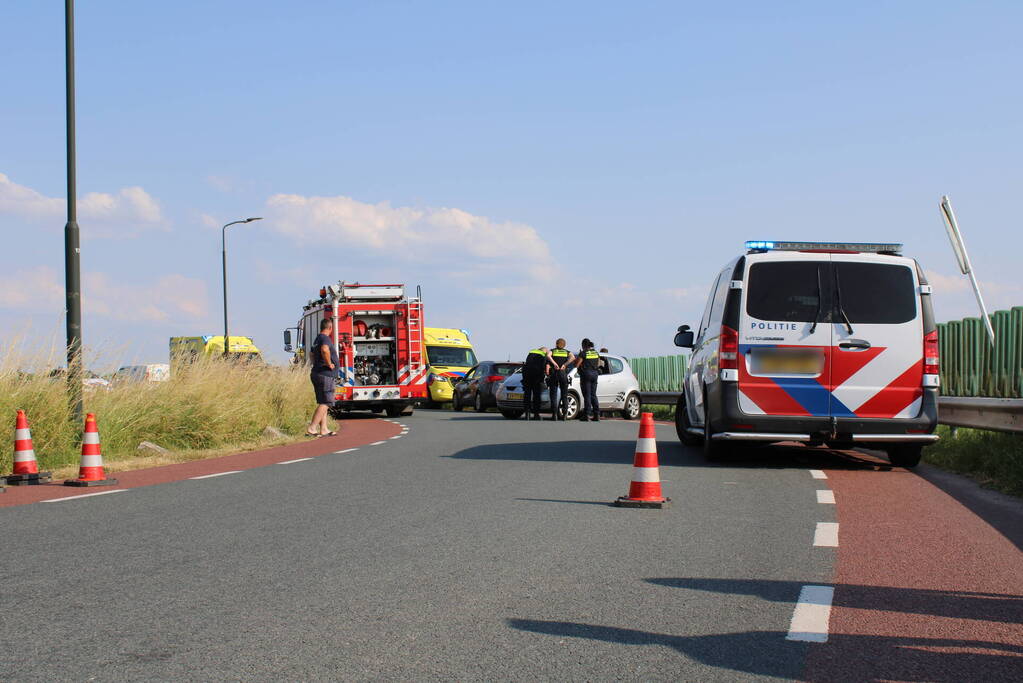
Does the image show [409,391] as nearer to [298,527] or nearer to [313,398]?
[313,398]

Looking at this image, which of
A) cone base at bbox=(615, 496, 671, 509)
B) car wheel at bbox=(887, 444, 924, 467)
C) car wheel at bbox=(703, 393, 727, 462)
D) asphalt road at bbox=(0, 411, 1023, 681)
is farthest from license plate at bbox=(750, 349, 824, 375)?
cone base at bbox=(615, 496, 671, 509)

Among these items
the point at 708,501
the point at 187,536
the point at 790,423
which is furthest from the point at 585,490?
the point at 187,536

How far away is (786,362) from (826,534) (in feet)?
15.5

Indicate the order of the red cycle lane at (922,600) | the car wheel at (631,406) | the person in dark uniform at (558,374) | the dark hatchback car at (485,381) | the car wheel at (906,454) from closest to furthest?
the red cycle lane at (922,600) < the car wheel at (906,454) < the person in dark uniform at (558,374) < the car wheel at (631,406) < the dark hatchback car at (485,381)

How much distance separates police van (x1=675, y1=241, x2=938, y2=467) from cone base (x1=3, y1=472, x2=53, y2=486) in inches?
274

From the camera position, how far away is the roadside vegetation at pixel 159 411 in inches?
556

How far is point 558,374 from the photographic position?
25938 millimetres

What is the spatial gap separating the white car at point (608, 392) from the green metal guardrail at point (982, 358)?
768 cm

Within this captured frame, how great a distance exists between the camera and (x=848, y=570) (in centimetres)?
662

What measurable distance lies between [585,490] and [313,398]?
16.3 metres

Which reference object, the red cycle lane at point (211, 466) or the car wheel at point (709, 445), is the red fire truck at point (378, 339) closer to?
the red cycle lane at point (211, 466)

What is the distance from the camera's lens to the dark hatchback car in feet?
107

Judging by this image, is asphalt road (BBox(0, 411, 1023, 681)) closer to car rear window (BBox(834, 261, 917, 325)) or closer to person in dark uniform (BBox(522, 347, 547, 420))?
car rear window (BBox(834, 261, 917, 325))

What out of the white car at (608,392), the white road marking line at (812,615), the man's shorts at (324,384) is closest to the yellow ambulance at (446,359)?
the white car at (608,392)
